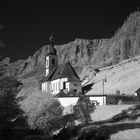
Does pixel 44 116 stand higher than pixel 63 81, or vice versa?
pixel 63 81

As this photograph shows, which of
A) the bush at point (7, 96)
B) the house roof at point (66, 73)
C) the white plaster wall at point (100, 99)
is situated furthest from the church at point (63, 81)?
the bush at point (7, 96)

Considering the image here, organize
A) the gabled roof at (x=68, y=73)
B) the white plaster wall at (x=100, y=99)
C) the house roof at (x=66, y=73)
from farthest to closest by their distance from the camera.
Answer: the house roof at (x=66, y=73), the gabled roof at (x=68, y=73), the white plaster wall at (x=100, y=99)

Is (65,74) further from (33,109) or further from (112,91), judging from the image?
(33,109)

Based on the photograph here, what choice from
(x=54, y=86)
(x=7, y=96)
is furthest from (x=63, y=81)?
(x=7, y=96)

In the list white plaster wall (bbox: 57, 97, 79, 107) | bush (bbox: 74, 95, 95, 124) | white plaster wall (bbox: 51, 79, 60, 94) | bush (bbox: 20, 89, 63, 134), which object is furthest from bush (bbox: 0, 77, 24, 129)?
white plaster wall (bbox: 51, 79, 60, 94)

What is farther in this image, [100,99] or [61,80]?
[61,80]

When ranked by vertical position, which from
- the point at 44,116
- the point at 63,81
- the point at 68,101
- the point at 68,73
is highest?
the point at 68,73

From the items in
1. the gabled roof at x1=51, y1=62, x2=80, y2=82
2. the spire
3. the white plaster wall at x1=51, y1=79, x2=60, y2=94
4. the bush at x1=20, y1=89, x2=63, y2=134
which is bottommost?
the bush at x1=20, y1=89, x2=63, y2=134

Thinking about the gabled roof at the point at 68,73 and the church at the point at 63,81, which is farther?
the gabled roof at the point at 68,73

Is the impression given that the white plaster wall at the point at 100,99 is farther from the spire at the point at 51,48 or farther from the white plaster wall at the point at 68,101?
the spire at the point at 51,48

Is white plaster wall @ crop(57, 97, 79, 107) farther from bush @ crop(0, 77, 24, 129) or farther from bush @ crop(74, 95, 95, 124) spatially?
bush @ crop(0, 77, 24, 129)

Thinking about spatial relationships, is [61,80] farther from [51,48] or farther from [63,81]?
[51,48]

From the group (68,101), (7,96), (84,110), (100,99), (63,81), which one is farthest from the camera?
(63,81)

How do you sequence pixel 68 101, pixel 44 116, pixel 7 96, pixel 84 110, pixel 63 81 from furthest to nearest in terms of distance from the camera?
pixel 63 81
pixel 68 101
pixel 84 110
pixel 44 116
pixel 7 96
